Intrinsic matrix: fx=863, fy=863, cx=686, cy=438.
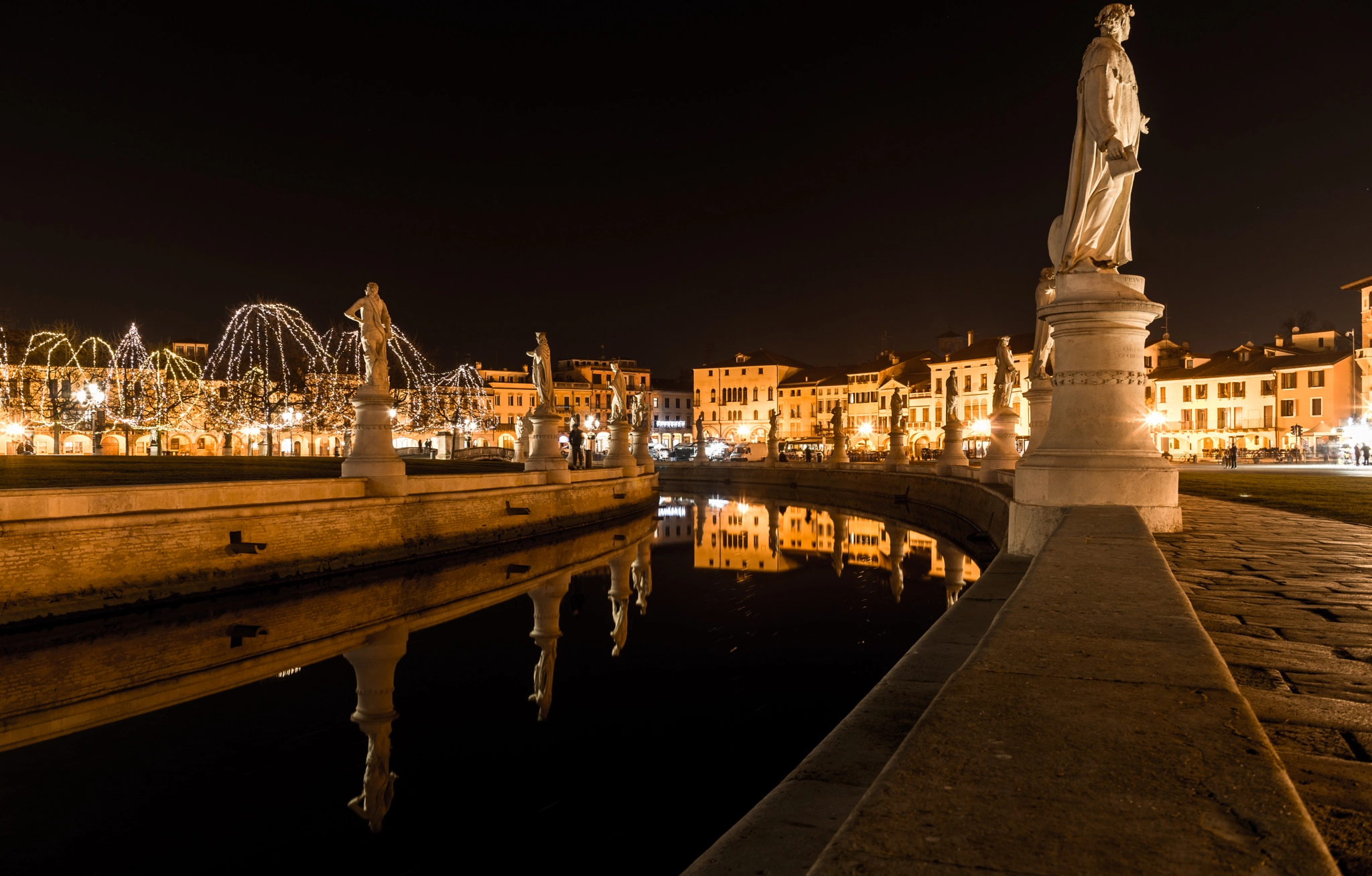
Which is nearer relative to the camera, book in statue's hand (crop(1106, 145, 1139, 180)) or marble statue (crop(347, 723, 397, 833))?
marble statue (crop(347, 723, 397, 833))

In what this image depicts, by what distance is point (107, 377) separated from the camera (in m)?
41.8

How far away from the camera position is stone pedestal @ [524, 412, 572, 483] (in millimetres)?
24703

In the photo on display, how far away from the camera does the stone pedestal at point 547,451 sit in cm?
2470

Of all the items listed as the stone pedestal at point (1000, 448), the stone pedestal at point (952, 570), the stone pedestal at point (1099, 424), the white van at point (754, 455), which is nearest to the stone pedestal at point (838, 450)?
the white van at point (754, 455)

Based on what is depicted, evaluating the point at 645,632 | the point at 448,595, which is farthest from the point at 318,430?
the point at 645,632

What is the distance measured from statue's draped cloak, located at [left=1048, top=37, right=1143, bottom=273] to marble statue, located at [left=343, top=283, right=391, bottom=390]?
12874 mm

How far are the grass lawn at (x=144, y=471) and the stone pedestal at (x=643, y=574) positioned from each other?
5812 mm

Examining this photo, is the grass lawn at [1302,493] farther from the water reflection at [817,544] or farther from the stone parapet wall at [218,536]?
the stone parapet wall at [218,536]

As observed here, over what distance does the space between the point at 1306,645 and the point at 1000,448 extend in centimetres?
1839

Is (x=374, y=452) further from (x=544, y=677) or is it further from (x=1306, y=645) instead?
(x=1306, y=645)

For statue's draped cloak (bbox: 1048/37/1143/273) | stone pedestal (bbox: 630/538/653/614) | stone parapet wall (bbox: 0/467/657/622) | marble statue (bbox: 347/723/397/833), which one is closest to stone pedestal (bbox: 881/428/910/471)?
stone pedestal (bbox: 630/538/653/614)

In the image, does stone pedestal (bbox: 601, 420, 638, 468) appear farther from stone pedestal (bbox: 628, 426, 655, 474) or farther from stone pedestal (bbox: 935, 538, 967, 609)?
stone pedestal (bbox: 935, 538, 967, 609)

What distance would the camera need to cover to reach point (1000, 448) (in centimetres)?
2128

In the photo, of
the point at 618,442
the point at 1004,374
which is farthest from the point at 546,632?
the point at 618,442
